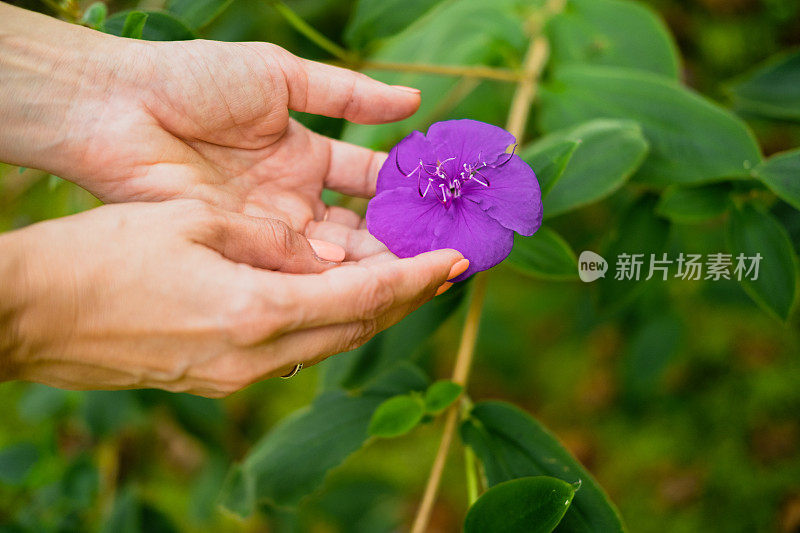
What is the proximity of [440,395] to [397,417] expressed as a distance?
0.27 feet

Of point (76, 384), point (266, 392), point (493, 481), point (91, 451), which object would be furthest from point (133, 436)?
point (493, 481)

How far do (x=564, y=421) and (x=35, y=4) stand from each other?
1.79 metres

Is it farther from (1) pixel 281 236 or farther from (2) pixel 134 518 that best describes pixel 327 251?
(2) pixel 134 518

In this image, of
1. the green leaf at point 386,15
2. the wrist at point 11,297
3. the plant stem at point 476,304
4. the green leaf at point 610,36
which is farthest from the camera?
the green leaf at point 610,36

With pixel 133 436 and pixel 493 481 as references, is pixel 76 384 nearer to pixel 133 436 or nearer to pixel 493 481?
pixel 493 481

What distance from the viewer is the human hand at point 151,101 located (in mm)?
903

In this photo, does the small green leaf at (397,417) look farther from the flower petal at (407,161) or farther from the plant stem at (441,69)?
the plant stem at (441,69)

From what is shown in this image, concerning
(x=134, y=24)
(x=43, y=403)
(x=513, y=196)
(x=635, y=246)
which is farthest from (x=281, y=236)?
(x=43, y=403)

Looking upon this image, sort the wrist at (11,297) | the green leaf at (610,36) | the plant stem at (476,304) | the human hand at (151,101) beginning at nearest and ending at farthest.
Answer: the wrist at (11,297)
the human hand at (151,101)
the plant stem at (476,304)
the green leaf at (610,36)

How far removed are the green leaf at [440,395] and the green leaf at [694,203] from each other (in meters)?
0.54

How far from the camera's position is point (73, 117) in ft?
2.96

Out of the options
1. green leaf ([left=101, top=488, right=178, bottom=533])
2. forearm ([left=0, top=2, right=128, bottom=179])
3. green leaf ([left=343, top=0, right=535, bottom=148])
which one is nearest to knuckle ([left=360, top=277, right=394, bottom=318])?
forearm ([left=0, top=2, right=128, bottom=179])

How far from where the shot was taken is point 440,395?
99 cm

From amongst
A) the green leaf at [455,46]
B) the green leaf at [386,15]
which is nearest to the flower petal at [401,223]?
the green leaf at [386,15]
